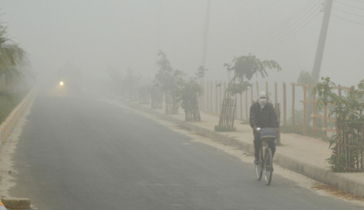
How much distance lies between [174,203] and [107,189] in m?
1.51

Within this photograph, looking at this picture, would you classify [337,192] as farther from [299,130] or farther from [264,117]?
[299,130]

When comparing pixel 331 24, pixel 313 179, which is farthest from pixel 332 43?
pixel 313 179

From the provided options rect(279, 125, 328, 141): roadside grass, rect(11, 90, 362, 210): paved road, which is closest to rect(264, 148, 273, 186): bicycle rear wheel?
rect(11, 90, 362, 210): paved road

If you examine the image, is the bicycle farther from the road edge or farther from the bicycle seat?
the road edge

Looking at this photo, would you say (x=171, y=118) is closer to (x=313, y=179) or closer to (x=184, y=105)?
(x=184, y=105)

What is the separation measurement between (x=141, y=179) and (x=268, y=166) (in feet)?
8.14

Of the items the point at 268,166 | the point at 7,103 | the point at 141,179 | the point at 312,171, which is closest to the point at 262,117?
the point at 268,166

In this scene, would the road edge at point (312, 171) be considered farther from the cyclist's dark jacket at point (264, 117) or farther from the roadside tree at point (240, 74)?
the roadside tree at point (240, 74)

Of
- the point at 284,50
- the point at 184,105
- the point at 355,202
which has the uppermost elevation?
the point at 284,50

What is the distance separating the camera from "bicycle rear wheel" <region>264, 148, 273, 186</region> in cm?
898

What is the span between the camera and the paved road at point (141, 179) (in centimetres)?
737

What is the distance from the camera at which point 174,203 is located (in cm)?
729

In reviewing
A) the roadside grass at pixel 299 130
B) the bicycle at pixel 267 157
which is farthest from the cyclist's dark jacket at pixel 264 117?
the roadside grass at pixel 299 130

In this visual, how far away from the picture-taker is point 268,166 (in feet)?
29.9
